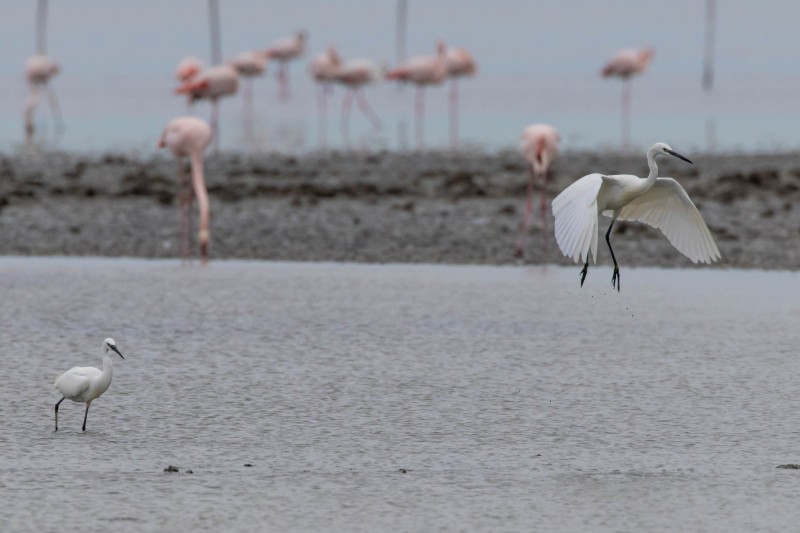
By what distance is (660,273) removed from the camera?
13734 millimetres

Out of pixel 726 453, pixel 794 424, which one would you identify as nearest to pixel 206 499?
pixel 726 453

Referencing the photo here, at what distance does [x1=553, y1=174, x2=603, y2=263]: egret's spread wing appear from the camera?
7.61 metres

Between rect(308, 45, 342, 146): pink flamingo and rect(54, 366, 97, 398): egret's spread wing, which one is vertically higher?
rect(308, 45, 342, 146): pink flamingo

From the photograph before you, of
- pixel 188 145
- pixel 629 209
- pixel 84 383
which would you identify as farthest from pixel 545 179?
pixel 84 383

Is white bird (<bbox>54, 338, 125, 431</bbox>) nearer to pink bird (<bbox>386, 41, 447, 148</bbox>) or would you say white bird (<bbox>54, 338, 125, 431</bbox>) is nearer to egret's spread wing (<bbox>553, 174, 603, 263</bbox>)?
egret's spread wing (<bbox>553, 174, 603, 263</bbox>)

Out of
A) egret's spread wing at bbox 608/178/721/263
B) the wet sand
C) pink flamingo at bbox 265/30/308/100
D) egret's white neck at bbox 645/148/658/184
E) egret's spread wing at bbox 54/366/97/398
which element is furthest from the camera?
pink flamingo at bbox 265/30/308/100

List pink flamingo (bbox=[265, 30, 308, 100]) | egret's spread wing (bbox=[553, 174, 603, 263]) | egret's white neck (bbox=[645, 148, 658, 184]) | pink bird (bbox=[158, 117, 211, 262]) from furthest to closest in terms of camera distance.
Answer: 1. pink flamingo (bbox=[265, 30, 308, 100])
2. pink bird (bbox=[158, 117, 211, 262])
3. egret's white neck (bbox=[645, 148, 658, 184])
4. egret's spread wing (bbox=[553, 174, 603, 263])

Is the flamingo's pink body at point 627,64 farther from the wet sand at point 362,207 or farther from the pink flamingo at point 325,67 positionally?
the wet sand at point 362,207

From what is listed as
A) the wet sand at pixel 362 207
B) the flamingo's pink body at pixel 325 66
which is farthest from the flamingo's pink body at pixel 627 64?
the wet sand at pixel 362 207

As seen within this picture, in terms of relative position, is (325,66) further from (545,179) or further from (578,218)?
(578,218)

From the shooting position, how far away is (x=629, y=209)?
368 inches

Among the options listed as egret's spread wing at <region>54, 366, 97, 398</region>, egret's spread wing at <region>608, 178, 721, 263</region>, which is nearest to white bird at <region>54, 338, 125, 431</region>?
egret's spread wing at <region>54, 366, 97, 398</region>

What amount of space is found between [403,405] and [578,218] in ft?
4.35

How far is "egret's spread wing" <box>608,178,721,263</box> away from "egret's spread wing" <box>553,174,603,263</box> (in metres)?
0.99
